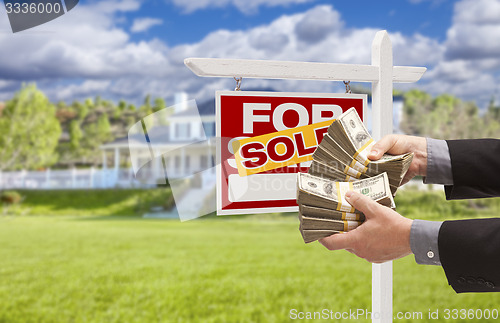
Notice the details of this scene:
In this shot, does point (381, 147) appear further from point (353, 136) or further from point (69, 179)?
point (69, 179)

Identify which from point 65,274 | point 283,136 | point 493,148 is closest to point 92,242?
point 65,274

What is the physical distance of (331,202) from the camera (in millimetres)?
1298

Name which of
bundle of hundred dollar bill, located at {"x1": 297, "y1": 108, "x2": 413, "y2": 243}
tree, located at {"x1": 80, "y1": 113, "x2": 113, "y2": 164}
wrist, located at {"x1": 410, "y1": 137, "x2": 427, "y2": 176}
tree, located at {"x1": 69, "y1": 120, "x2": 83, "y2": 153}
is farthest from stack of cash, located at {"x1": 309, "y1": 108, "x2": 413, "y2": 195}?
tree, located at {"x1": 69, "y1": 120, "x2": 83, "y2": 153}

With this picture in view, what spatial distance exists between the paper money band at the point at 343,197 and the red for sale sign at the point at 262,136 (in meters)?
0.37

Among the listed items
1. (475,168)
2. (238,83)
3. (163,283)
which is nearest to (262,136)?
(238,83)

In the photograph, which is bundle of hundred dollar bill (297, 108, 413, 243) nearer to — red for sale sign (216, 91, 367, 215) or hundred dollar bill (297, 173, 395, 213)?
hundred dollar bill (297, 173, 395, 213)

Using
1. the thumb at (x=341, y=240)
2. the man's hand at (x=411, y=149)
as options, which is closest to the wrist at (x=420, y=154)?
the man's hand at (x=411, y=149)

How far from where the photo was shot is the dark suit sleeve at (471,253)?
1.11 m

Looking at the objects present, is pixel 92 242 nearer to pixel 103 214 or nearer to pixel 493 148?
pixel 103 214

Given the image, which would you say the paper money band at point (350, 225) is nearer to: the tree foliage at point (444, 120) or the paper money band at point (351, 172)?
the paper money band at point (351, 172)

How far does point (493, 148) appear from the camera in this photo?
1501mm

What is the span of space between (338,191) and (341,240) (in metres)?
0.15

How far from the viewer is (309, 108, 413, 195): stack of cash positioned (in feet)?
4.54

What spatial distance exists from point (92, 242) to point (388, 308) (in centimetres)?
671
